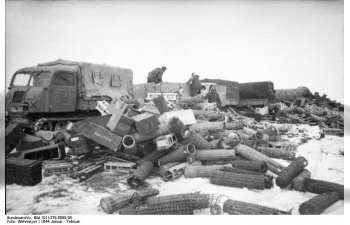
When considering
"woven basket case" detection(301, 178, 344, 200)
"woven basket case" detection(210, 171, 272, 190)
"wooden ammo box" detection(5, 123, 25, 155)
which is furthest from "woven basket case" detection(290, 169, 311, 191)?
"wooden ammo box" detection(5, 123, 25, 155)

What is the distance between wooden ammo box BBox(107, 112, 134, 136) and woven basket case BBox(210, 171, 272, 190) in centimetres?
230

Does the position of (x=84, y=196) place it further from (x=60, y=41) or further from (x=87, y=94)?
(x=87, y=94)

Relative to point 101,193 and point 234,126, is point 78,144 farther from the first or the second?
point 234,126

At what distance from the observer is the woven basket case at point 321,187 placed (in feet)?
13.6

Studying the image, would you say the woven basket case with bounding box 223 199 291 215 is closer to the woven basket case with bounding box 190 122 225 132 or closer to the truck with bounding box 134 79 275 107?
the woven basket case with bounding box 190 122 225 132

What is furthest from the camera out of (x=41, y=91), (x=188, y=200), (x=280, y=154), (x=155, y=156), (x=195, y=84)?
(x=195, y=84)

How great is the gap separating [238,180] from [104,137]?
3191 mm

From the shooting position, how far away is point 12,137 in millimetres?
5539

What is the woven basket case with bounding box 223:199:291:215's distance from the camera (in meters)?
3.56

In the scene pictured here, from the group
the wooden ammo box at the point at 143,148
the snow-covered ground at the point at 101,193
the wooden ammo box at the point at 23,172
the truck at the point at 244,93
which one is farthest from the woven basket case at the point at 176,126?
the truck at the point at 244,93

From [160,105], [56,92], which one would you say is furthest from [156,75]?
[160,105]

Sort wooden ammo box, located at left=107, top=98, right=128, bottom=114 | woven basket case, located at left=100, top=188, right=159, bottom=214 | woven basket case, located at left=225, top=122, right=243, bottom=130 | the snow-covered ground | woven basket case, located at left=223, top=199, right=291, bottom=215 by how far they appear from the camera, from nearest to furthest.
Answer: woven basket case, located at left=223, top=199, right=291, bottom=215, woven basket case, located at left=100, top=188, right=159, bottom=214, the snow-covered ground, wooden ammo box, located at left=107, top=98, right=128, bottom=114, woven basket case, located at left=225, top=122, right=243, bottom=130

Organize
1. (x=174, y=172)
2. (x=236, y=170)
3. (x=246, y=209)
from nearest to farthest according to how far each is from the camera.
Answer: (x=246, y=209) < (x=236, y=170) < (x=174, y=172)

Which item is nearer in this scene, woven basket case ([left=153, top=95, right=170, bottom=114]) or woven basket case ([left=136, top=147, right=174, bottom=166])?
woven basket case ([left=136, top=147, right=174, bottom=166])
